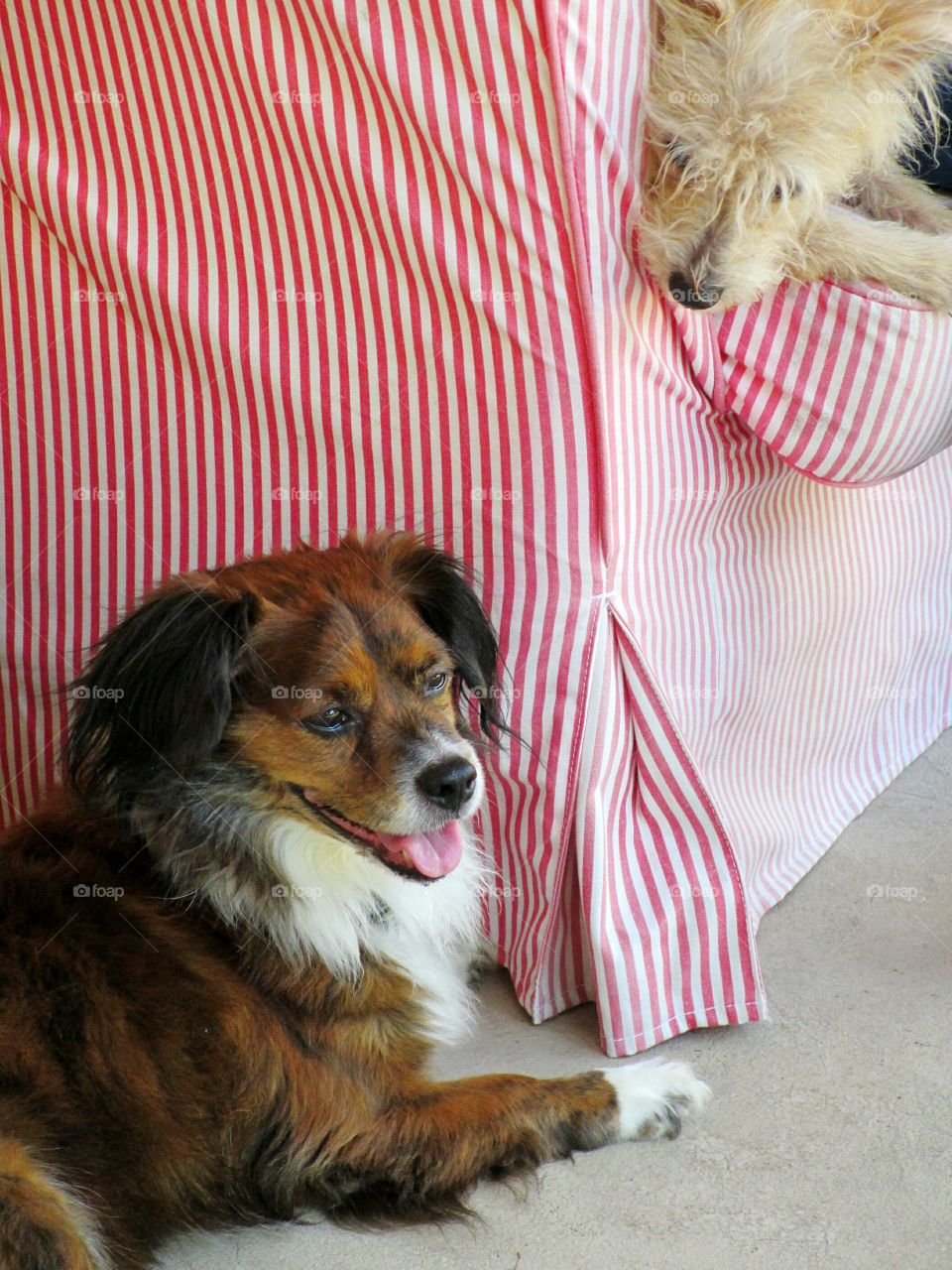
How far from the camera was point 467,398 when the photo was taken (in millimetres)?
2082

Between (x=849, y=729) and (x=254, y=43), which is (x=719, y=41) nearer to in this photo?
(x=254, y=43)

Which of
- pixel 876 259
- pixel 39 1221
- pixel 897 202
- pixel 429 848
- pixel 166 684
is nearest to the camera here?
pixel 39 1221

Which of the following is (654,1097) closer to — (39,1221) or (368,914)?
(368,914)

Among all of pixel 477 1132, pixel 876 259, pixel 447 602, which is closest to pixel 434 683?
pixel 447 602

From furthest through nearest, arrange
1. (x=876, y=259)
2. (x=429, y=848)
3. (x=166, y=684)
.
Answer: (x=876, y=259), (x=429, y=848), (x=166, y=684)

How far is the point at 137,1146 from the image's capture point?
5.63ft

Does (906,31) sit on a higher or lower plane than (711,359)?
higher

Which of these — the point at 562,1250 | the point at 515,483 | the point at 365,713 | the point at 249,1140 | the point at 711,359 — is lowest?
the point at 562,1250

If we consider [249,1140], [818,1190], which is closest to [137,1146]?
[249,1140]

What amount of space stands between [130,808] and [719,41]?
4.89 ft

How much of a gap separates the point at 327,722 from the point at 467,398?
59 cm

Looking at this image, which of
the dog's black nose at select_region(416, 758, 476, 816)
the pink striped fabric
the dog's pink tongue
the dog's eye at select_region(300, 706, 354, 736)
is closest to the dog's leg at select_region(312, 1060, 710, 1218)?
the dog's pink tongue

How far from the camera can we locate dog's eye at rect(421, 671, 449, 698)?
1906mm

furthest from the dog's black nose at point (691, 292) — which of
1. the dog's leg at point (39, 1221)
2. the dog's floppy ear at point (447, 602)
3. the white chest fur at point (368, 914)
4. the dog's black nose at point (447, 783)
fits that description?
the dog's leg at point (39, 1221)
